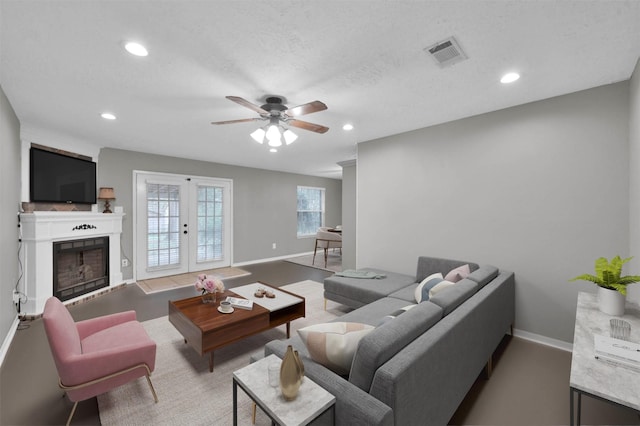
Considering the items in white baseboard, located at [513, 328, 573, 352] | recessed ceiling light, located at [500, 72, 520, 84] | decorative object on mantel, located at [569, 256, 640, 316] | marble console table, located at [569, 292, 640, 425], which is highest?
recessed ceiling light, located at [500, 72, 520, 84]

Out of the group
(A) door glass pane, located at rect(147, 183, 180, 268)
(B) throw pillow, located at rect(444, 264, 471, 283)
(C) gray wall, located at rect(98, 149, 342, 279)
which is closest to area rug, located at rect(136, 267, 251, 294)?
(A) door glass pane, located at rect(147, 183, 180, 268)

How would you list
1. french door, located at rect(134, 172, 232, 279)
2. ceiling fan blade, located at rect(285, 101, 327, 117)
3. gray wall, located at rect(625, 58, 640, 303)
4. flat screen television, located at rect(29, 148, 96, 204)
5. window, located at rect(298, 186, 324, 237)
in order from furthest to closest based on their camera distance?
1. window, located at rect(298, 186, 324, 237)
2. french door, located at rect(134, 172, 232, 279)
3. flat screen television, located at rect(29, 148, 96, 204)
4. ceiling fan blade, located at rect(285, 101, 327, 117)
5. gray wall, located at rect(625, 58, 640, 303)

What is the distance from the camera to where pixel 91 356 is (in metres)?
1.65

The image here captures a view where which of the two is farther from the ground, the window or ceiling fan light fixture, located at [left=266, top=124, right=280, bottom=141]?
ceiling fan light fixture, located at [left=266, top=124, right=280, bottom=141]

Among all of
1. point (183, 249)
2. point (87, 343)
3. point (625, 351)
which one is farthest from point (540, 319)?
point (183, 249)

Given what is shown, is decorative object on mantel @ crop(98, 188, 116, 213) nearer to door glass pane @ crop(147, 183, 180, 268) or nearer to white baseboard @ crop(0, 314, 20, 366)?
door glass pane @ crop(147, 183, 180, 268)

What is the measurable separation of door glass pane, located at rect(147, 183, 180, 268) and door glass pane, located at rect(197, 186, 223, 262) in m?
0.48

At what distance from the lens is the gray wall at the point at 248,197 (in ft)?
15.9

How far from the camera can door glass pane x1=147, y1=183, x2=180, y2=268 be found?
5230 mm

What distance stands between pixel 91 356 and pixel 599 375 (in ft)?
8.92

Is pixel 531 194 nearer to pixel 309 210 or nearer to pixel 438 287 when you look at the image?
pixel 438 287

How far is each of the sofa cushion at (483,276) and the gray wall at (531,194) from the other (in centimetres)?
45

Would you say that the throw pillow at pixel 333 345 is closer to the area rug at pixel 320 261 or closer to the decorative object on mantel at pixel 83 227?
the decorative object on mantel at pixel 83 227

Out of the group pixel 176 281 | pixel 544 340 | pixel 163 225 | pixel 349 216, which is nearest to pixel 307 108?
pixel 349 216
